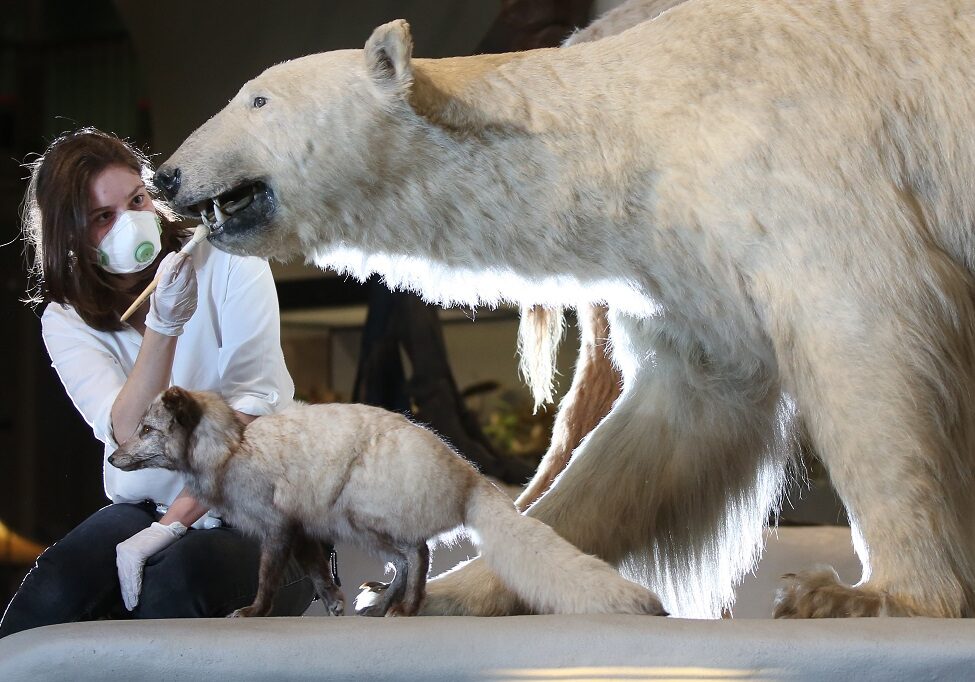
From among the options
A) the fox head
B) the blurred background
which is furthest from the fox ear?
the blurred background

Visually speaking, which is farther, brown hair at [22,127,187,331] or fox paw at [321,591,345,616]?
brown hair at [22,127,187,331]

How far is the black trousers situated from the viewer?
1.38m

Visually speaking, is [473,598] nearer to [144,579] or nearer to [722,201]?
[144,579]

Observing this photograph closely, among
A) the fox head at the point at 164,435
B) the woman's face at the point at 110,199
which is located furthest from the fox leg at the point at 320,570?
the woman's face at the point at 110,199

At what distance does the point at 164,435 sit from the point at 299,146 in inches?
13.4

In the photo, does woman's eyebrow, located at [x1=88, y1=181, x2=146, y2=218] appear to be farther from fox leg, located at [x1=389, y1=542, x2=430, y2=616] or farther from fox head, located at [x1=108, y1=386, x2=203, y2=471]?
fox leg, located at [x1=389, y1=542, x2=430, y2=616]

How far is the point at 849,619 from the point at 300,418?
0.54m

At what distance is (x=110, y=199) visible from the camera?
1.44 metres

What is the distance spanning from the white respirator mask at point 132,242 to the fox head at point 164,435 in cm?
26

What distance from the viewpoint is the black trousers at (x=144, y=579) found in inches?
54.4

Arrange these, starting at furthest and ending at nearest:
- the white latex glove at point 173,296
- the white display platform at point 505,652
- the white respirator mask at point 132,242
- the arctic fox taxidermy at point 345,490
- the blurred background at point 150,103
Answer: the blurred background at point 150,103
the white respirator mask at point 132,242
the white latex glove at point 173,296
the arctic fox taxidermy at point 345,490
the white display platform at point 505,652

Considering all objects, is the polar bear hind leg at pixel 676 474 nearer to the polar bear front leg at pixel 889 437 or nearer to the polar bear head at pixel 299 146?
the polar bear front leg at pixel 889 437

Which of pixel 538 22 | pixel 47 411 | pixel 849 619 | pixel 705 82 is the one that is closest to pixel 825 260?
pixel 705 82

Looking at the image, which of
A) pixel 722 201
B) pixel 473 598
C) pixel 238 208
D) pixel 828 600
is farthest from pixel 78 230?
pixel 828 600
